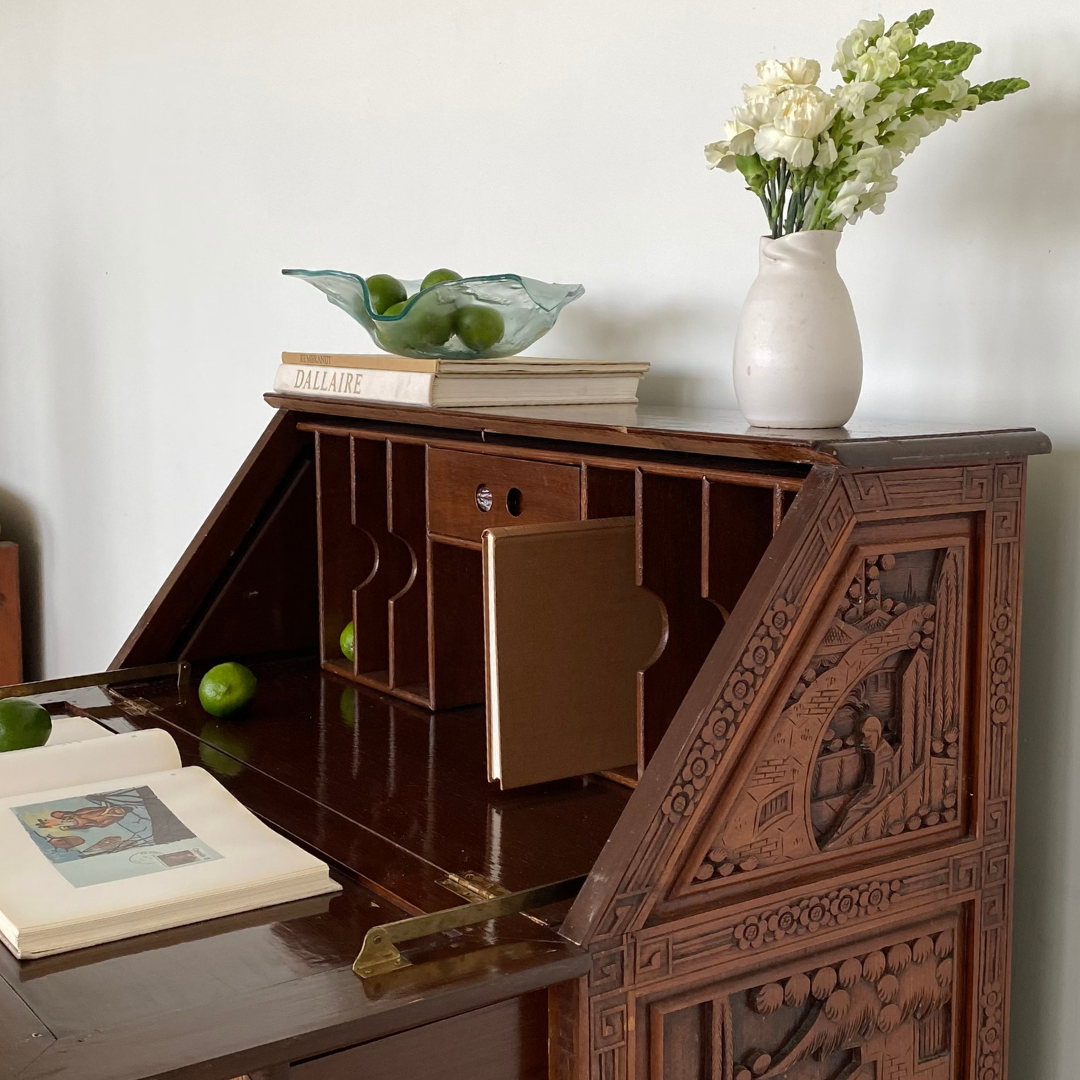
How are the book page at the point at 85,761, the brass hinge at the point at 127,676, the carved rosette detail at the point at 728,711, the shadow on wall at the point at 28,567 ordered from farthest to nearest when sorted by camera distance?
1. the shadow on wall at the point at 28,567
2. the brass hinge at the point at 127,676
3. the book page at the point at 85,761
4. the carved rosette detail at the point at 728,711

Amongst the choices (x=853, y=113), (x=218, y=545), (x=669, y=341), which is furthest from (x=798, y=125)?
(x=218, y=545)

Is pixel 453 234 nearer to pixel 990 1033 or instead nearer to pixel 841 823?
pixel 841 823

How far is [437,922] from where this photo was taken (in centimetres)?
93

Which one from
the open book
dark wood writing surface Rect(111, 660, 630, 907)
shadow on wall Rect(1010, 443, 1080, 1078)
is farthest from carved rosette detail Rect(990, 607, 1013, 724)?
the open book

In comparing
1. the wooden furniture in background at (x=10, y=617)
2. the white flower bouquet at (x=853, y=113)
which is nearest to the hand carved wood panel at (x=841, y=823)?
the white flower bouquet at (x=853, y=113)

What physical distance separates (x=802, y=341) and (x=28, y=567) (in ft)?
9.19

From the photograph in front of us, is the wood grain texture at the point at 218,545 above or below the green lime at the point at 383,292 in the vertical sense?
below

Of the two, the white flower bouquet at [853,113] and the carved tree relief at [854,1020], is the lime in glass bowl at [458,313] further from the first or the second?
the carved tree relief at [854,1020]

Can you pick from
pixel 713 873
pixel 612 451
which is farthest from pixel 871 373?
pixel 713 873

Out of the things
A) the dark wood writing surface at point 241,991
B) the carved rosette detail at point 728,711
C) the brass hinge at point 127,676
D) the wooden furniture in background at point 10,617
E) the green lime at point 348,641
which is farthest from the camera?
the wooden furniture in background at point 10,617

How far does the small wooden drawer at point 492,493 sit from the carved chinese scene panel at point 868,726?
341mm

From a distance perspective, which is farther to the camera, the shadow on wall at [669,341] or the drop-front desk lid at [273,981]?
the shadow on wall at [669,341]

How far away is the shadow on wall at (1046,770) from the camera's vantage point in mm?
1218

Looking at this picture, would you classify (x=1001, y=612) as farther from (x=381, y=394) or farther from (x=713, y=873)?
(x=381, y=394)
